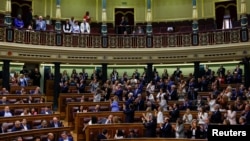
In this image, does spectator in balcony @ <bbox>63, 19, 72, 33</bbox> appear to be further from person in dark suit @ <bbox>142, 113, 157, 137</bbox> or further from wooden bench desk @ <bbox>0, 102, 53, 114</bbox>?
person in dark suit @ <bbox>142, 113, 157, 137</bbox>

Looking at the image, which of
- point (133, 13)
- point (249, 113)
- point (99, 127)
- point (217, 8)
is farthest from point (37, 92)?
point (217, 8)

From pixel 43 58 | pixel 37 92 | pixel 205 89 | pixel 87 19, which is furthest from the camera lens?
pixel 87 19

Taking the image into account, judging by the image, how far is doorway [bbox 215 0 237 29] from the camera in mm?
17984

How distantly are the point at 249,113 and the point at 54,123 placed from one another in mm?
5111

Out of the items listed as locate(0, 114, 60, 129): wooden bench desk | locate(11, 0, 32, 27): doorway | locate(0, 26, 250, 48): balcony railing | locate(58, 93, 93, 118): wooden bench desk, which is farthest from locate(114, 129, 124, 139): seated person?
locate(11, 0, 32, 27): doorway

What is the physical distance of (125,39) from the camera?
16781 millimetres

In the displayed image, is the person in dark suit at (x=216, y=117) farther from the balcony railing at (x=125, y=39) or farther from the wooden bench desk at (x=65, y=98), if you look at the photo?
the balcony railing at (x=125, y=39)

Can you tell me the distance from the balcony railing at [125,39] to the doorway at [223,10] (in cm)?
264

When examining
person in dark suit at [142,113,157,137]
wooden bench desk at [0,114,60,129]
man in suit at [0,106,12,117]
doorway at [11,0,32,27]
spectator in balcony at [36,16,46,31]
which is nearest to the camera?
wooden bench desk at [0,114,60,129]

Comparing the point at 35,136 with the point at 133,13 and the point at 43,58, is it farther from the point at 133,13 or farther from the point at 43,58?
the point at 133,13

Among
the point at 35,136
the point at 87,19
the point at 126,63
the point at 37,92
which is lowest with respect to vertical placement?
the point at 35,136

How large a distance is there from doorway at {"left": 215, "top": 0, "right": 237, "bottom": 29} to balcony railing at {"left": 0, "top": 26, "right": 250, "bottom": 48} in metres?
2.64

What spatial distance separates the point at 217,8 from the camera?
18453 mm

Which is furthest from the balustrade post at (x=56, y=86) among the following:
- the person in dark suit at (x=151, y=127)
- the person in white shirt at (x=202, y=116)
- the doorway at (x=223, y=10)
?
the doorway at (x=223, y=10)
